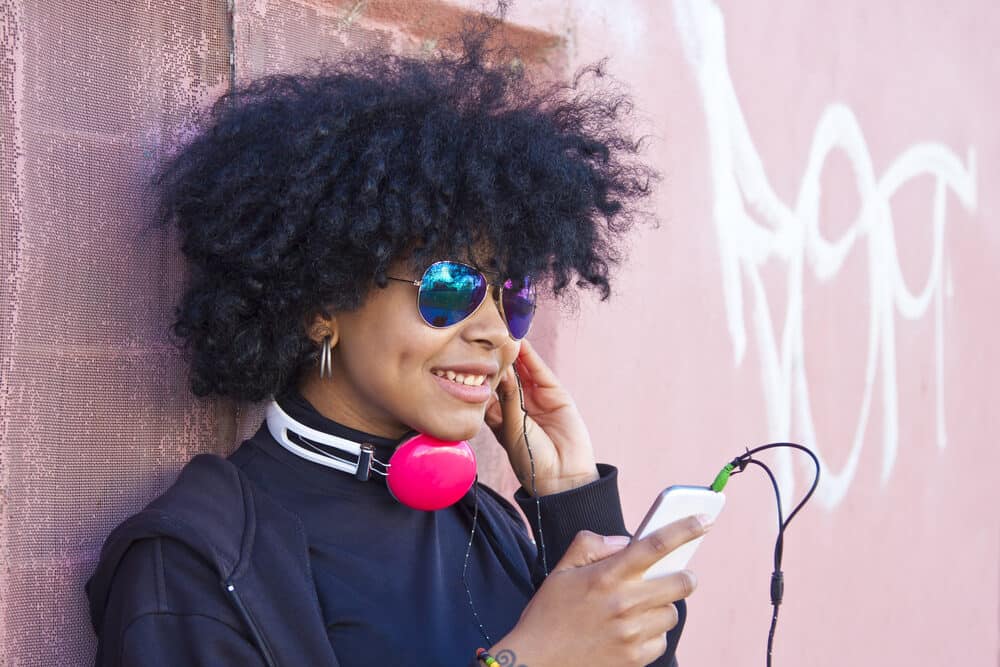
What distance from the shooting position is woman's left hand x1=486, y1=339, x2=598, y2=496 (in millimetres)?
2438

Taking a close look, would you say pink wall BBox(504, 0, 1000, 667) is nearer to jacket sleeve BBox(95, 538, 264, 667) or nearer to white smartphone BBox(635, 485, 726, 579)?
white smartphone BBox(635, 485, 726, 579)

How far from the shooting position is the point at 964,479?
5180mm

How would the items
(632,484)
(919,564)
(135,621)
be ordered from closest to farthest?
1. (135,621)
2. (632,484)
3. (919,564)

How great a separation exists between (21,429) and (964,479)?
4.41 m

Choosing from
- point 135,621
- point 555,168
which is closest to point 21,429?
point 135,621

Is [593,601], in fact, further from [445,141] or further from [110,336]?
[110,336]

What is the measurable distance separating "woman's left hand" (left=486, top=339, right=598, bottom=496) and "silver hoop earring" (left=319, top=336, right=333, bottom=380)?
478 millimetres

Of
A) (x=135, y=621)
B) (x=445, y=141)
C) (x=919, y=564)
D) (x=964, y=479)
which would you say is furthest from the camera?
(x=964, y=479)

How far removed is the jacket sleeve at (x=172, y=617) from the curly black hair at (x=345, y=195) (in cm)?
49

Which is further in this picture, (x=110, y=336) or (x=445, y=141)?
(x=110, y=336)

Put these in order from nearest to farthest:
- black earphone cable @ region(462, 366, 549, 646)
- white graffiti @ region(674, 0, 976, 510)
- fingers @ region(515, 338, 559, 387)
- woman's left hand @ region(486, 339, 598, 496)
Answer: black earphone cable @ region(462, 366, 549, 646) → woman's left hand @ region(486, 339, 598, 496) → fingers @ region(515, 338, 559, 387) → white graffiti @ region(674, 0, 976, 510)

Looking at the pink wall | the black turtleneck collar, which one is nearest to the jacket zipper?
the black turtleneck collar

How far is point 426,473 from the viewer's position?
6.59 ft

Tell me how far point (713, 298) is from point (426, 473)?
A: 1.98 meters
